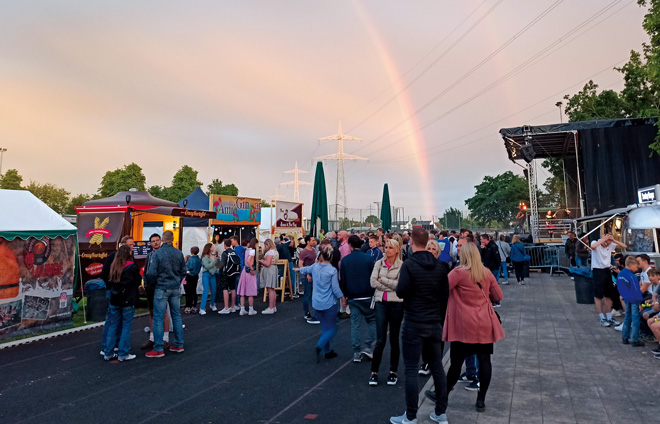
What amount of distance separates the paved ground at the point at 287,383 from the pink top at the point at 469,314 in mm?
785

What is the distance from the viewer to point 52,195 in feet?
168

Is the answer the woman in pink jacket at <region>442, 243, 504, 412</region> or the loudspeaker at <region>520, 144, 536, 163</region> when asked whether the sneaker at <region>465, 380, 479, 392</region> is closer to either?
the woman in pink jacket at <region>442, 243, 504, 412</region>

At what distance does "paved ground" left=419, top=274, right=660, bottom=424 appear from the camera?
3900mm

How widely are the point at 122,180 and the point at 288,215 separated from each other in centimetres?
4079

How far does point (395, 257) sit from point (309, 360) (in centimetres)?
217

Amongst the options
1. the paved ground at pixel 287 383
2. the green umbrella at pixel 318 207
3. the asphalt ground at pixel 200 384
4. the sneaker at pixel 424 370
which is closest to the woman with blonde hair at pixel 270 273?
the paved ground at pixel 287 383

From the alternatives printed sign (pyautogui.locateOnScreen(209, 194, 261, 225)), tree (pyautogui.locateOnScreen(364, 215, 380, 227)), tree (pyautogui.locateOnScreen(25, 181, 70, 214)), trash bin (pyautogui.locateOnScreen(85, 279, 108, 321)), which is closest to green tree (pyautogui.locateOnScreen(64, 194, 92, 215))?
tree (pyautogui.locateOnScreen(25, 181, 70, 214))

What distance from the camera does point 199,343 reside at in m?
7.02

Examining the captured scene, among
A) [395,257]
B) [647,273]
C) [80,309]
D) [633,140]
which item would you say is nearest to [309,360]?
[395,257]

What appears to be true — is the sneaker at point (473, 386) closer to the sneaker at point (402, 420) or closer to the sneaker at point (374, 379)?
the sneaker at point (374, 379)

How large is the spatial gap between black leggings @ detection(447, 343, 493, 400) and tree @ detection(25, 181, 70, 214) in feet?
189

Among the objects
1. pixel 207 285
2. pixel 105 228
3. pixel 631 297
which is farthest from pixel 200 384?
pixel 105 228

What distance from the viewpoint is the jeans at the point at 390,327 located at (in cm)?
484

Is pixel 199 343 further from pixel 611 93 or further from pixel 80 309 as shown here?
pixel 611 93
